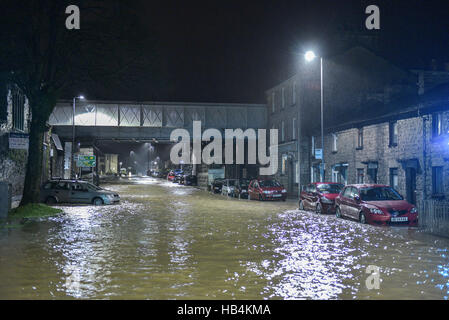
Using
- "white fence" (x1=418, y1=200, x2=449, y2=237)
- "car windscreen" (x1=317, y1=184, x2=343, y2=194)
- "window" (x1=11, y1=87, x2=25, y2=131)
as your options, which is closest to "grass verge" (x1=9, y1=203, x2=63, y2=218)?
"car windscreen" (x1=317, y1=184, x2=343, y2=194)

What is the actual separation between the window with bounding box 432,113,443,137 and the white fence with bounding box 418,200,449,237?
8894 mm

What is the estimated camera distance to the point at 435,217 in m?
17.2

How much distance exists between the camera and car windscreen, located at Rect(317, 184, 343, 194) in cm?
2562

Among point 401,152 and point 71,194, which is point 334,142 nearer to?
point 401,152

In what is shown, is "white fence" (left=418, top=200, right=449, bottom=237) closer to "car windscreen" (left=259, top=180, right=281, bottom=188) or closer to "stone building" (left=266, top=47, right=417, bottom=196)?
"car windscreen" (left=259, top=180, right=281, bottom=188)

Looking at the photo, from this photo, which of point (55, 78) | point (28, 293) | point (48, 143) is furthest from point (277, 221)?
point (48, 143)

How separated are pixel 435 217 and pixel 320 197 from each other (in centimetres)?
742

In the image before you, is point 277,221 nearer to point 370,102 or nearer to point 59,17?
point 59,17

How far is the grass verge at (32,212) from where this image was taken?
21.0 metres

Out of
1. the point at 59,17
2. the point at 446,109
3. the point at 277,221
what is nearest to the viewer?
the point at 277,221

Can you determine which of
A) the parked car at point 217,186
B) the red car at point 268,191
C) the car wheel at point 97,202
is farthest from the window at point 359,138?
the car wheel at point 97,202

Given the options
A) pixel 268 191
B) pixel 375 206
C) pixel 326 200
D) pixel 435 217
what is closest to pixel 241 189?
pixel 268 191
